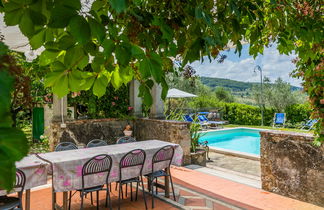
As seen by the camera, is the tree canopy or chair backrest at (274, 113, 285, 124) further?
chair backrest at (274, 113, 285, 124)

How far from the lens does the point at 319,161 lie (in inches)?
182

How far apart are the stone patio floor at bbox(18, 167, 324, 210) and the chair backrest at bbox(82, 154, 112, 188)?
0.98 metres

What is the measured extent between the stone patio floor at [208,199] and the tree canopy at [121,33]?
372 centimetres

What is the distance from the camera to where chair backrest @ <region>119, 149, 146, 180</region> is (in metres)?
4.47

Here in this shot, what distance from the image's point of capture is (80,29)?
2.31ft

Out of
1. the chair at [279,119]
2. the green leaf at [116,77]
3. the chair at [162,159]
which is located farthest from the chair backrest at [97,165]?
the chair at [279,119]

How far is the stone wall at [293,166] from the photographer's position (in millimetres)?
4680

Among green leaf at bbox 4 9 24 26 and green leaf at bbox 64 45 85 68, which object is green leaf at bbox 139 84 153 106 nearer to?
green leaf at bbox 64 45 85 68

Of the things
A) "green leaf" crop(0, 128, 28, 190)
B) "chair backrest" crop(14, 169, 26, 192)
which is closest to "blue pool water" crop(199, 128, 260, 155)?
"chair backrest" crop(14, 169, 26, 192)

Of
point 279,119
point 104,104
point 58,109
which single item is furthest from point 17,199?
point 279,119

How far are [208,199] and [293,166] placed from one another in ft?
5.79

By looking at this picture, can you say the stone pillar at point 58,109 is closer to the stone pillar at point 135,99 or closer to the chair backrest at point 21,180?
the stone pillar at point 135,99

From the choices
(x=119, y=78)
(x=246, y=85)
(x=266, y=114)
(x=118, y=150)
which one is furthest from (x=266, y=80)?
(x=119, y=78)

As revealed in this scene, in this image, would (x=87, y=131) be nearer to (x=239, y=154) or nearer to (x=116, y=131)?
(x=116, y=131)
